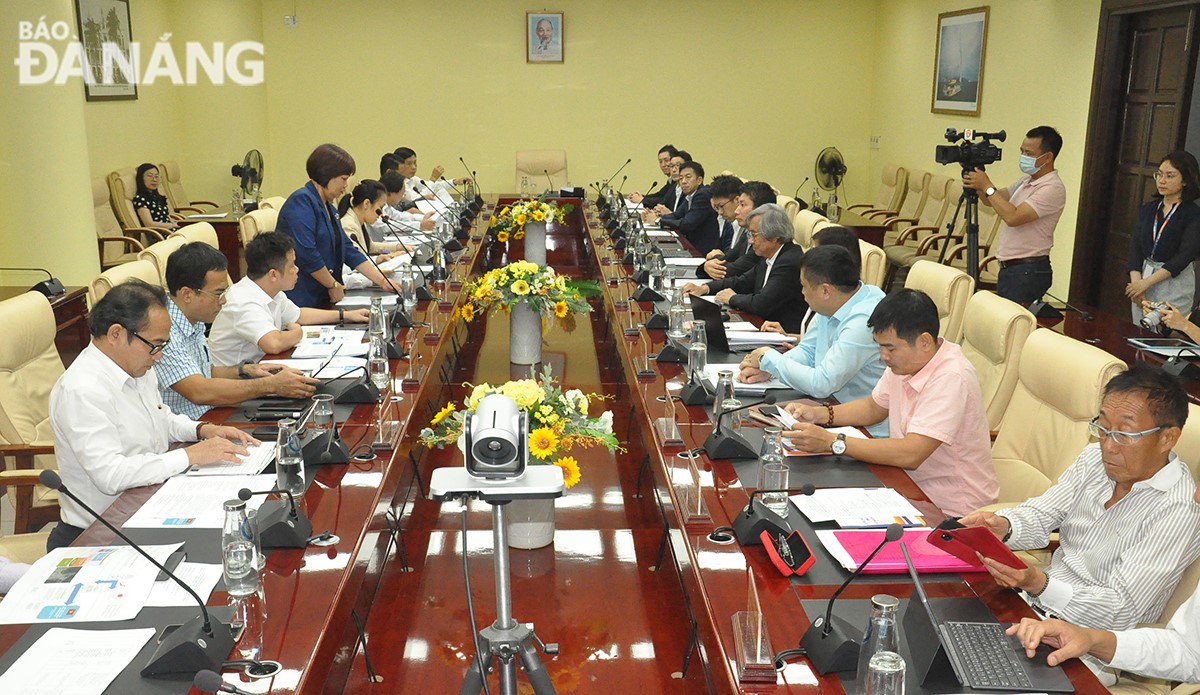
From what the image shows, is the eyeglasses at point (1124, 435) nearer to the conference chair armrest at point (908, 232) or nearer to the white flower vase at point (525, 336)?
the white flower vase at point (525, 336)

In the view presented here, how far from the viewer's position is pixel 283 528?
1.97 metres

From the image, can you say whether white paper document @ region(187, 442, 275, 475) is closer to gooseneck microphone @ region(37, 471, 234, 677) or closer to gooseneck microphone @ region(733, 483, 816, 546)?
gooseneck microphone @ region(37, 471, 234, 677)

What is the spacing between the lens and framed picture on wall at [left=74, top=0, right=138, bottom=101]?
23.5ft

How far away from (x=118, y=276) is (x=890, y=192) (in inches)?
285

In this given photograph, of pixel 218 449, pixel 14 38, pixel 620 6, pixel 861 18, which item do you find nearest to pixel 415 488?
pixel 218 449

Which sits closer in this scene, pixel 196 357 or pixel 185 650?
pixel 185 650

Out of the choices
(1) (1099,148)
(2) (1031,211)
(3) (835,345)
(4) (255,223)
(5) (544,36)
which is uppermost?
(5) (544,36)

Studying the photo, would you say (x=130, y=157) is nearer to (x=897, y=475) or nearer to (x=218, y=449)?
(x=218, y=449)

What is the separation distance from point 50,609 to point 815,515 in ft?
4.67

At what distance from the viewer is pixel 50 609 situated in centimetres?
173

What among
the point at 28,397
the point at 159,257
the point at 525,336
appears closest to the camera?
the point at 28,397

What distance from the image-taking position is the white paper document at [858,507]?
2.08m

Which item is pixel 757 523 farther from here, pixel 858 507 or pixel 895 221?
pixel 895 221

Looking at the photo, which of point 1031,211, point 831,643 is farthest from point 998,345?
point 1031,211
